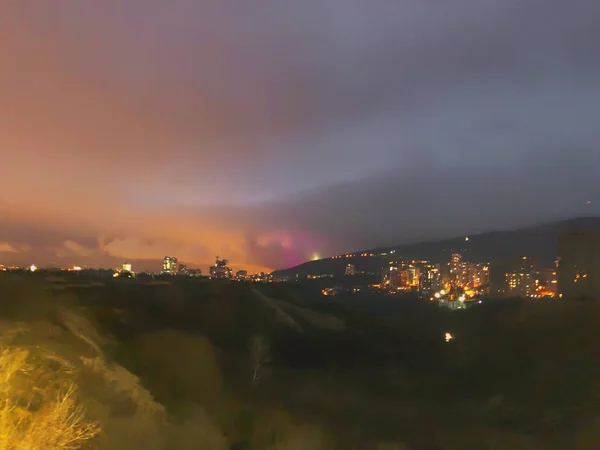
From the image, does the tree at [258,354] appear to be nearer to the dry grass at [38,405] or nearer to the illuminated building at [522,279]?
the dry grass at [38,405]

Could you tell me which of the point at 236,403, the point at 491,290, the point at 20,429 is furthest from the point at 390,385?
the point at 491,290

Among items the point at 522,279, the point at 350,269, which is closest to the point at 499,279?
the point at 522,279

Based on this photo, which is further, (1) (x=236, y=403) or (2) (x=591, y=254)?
(2) (x=591, y=254)

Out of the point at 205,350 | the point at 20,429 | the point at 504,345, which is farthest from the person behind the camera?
the point at 504,345

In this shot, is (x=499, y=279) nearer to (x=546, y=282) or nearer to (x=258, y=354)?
(x=546, y=282)

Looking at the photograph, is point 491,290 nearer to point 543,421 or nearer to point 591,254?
point 591,254

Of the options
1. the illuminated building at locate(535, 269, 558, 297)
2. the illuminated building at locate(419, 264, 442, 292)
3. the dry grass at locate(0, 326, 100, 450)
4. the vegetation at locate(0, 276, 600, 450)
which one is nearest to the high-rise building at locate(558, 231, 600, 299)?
the illuminated building at locate(535, 269, 558, 297)

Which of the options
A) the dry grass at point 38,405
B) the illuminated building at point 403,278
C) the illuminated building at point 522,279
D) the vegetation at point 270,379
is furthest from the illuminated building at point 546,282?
the dry grass at point 38,405
